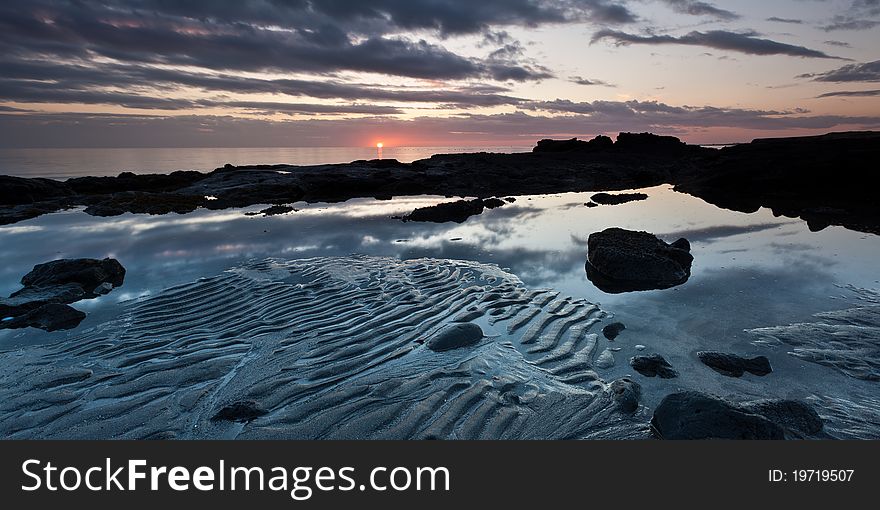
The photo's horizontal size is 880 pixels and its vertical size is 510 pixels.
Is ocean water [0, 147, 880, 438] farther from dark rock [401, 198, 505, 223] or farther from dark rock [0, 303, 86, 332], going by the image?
dark rock [401, 198, 505, 223]

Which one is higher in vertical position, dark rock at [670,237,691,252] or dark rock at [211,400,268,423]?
dark rock at [670,237,691,252]

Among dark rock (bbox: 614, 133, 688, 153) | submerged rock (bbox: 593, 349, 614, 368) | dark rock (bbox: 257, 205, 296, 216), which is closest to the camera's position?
submerged rock (bbox: 593, 349, 614, 368)

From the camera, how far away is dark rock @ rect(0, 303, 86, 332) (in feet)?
29.1

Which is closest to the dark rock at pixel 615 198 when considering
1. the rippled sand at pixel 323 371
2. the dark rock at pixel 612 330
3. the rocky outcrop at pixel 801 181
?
the rocky outcrop at pixel 801 181

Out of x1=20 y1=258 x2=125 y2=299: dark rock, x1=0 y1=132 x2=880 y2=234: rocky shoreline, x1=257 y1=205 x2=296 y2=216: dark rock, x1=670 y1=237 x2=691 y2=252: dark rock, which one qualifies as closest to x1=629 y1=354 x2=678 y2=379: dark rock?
x1=670 y1=237 x2=691 y2=252: dark rock

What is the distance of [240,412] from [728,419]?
19.0 feet

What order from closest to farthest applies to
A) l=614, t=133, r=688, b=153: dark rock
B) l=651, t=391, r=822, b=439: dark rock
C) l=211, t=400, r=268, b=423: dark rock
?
l=651, t=391, r=822, b=439: dark rock
l=211, t=400, r=268, b=423: dark rock
l=614, t=133, r=688, b=153: dark rock

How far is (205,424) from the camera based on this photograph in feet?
19.1

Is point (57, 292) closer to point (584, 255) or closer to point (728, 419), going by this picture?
point (728, 419)

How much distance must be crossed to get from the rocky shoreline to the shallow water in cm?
367

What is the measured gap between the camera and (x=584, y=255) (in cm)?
1498

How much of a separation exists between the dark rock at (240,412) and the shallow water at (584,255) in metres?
4.58

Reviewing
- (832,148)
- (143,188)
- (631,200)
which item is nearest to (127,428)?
(631,200)

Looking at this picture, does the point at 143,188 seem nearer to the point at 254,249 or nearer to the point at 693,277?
the point at 254,249
